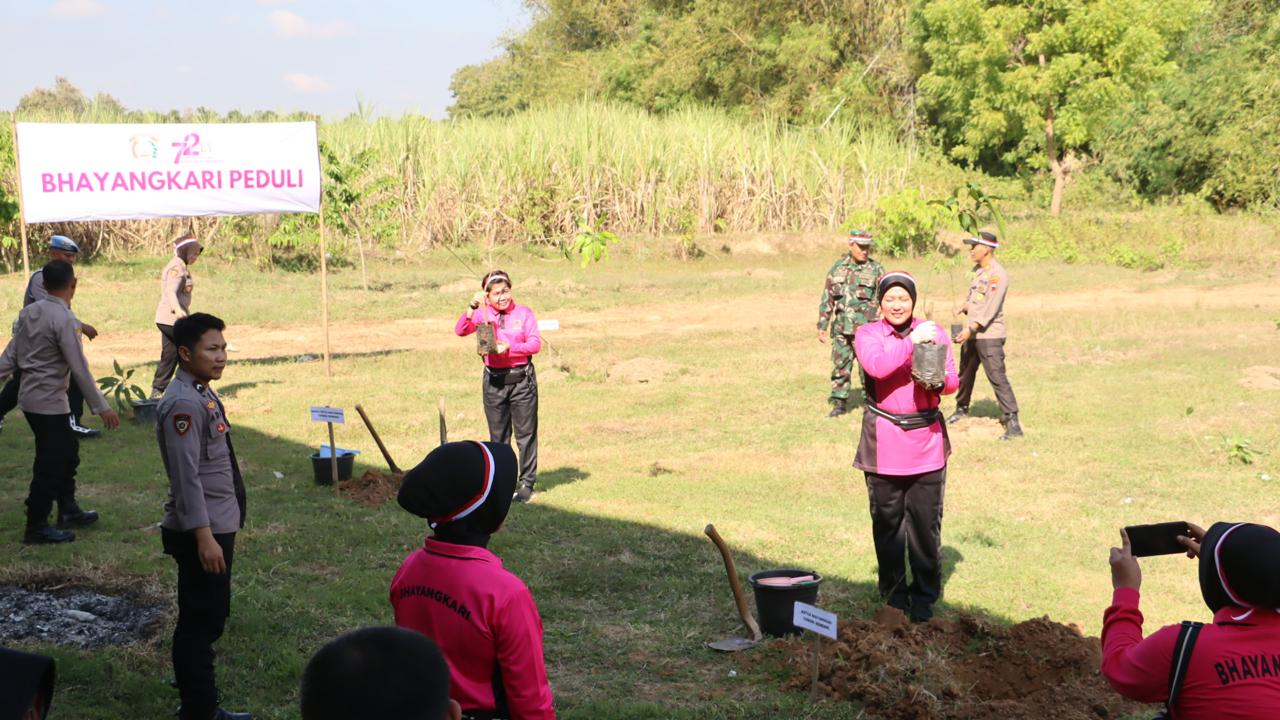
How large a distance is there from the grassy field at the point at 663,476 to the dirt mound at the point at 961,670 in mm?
263

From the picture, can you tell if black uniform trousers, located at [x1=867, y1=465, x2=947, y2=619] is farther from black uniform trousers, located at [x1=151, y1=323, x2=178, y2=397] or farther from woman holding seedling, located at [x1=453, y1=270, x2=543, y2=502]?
black uniform trousers, located at [x1=151, y1=323, x2=178, y2=397]

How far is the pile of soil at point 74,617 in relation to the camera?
6.30m

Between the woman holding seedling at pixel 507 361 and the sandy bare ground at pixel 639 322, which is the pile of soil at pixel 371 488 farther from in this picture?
the sandy bare ground at pixel 639 322

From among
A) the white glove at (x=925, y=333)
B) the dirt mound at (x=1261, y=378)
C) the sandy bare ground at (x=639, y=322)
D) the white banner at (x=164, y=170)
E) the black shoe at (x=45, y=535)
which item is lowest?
the black shoe at (x=45, y=535)

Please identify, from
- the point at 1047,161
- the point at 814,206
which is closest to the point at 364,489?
the point at 814,206

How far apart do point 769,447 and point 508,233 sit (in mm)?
17980

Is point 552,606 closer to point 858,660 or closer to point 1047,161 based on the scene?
point 858,660

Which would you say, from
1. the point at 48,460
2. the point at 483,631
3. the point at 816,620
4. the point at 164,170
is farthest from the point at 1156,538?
the point at 164,170

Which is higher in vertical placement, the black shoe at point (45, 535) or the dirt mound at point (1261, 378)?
the dirt mound at point (1261, 378)

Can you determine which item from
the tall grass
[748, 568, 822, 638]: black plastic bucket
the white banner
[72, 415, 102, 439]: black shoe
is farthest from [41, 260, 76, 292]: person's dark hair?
the tall grass

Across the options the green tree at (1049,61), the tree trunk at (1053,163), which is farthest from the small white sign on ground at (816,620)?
the tree trunk at (1053,163)

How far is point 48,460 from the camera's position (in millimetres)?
7852

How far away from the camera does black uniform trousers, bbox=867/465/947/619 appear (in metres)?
6.57

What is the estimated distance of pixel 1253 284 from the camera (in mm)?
22953
